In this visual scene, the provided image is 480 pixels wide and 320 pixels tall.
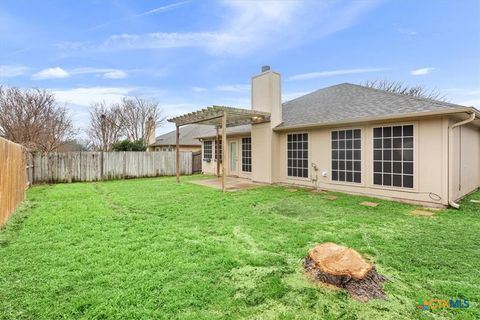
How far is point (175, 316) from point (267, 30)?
10.9 metres

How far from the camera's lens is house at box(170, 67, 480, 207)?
6.28m

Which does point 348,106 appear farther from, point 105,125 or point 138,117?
point 105,125

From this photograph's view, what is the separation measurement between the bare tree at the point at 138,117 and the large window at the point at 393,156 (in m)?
20.0

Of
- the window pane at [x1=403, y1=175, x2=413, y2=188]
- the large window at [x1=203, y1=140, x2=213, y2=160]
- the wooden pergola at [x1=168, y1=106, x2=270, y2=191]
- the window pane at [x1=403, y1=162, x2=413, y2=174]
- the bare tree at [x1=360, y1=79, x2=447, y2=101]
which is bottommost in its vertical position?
the window pane at [x1=403, y1=175, x2=413, y2=188]

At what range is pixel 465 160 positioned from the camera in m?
7.71

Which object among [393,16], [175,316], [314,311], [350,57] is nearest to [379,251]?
[314,311]

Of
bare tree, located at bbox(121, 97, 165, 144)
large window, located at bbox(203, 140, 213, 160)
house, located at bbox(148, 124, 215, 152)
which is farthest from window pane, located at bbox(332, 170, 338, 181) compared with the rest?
bare tree, located at bbox(121, 97, 165, 144)

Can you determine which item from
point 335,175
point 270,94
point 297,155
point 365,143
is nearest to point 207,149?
point 270,94

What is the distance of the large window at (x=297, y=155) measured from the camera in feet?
31.0

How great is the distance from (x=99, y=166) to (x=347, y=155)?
1141cm

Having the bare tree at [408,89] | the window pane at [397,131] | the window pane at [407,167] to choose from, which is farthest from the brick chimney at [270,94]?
the bare tree at [408,89]

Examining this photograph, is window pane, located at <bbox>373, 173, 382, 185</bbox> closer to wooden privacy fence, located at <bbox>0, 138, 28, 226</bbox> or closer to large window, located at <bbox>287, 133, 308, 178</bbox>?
large window, located at <bbox>287, 133, 308, 178</bbox>

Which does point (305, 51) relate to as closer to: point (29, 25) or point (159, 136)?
point (29, 25)

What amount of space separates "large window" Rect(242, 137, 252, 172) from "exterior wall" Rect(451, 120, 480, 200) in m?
7.67
